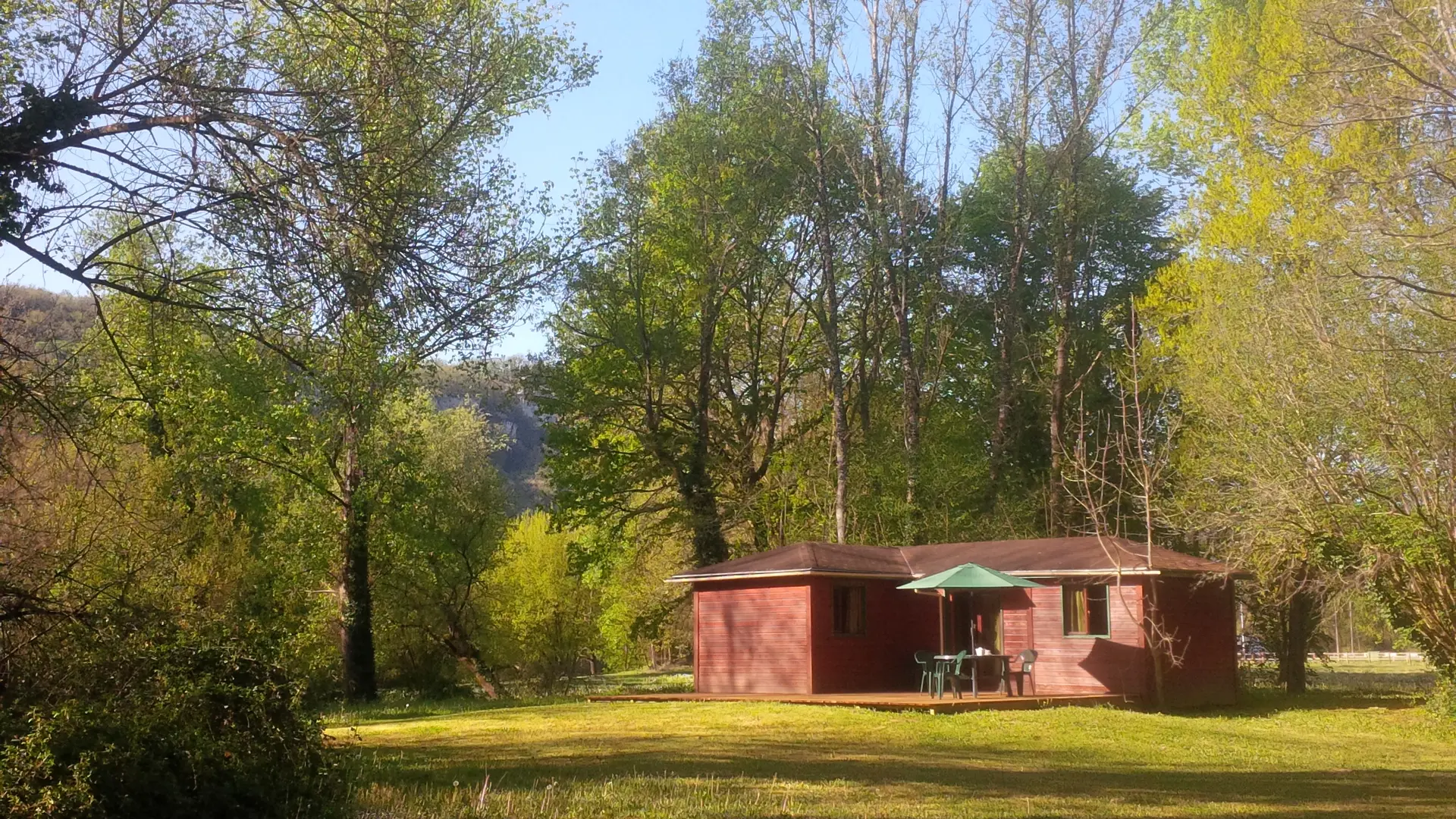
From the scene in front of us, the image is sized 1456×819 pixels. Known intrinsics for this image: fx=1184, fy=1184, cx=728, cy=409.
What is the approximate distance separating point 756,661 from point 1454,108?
49.5 ft

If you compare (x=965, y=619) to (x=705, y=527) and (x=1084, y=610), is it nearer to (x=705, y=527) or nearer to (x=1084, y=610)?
(x=1084, y=610)

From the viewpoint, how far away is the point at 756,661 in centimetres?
2302

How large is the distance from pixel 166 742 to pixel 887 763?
7736mm

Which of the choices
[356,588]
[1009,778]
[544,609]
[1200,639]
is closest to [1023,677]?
[1200,639]

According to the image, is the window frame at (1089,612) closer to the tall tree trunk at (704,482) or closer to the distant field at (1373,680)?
the distant field at (1373,680)

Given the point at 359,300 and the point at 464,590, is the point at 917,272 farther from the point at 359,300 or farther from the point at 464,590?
the point at 359,300

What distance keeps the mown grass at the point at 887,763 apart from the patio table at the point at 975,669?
222 cm

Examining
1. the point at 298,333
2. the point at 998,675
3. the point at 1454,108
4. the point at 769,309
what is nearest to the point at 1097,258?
the point at 769,309

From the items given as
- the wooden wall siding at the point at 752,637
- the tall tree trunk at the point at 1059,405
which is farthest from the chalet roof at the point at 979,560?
the tall tree trunk at the point at 1059,405

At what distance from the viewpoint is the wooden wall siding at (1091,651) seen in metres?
21.5

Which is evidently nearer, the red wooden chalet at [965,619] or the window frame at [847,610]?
the red wooden chalet at [965,619]

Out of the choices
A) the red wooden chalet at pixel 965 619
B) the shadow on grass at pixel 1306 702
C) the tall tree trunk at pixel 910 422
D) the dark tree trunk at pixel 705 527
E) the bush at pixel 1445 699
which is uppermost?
the tall tree trunk at pixel 910 422

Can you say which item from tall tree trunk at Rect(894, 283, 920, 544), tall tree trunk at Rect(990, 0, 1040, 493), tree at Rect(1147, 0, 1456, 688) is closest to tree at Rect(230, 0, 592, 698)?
tree at Rect(1147, 0, 1456, 688)

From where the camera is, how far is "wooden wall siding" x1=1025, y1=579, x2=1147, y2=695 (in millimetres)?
21547
